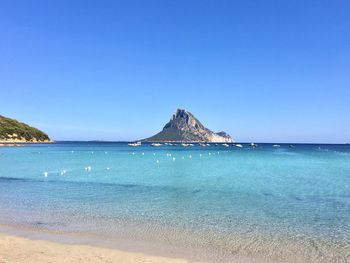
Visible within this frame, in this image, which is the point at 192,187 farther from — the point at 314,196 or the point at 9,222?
the point at 9,222

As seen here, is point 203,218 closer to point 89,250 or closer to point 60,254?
point 89,250

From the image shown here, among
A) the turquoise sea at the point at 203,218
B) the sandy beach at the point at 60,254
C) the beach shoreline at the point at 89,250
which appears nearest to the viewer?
the sandy beach at the point at 60,254

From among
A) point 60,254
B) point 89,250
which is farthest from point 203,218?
point 60,254

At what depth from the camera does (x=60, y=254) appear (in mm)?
12531

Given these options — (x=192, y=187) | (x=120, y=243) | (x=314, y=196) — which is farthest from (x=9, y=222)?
(x=314, y=196)

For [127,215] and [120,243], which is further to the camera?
[127,215]

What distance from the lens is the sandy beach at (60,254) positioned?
1190 centimetres

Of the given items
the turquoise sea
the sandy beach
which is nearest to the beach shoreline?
the sandy beach

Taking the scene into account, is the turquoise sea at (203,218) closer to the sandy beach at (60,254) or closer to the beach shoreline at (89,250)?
the beach shoreline at (89,250)

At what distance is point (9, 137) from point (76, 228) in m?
191

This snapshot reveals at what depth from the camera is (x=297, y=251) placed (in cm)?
1370

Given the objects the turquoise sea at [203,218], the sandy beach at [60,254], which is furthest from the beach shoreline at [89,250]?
the turquoise sea at [203,218]

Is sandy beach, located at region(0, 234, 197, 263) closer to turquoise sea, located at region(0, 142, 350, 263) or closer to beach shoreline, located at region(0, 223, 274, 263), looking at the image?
beach shoreline, located at region(0, 223, 274, 263)

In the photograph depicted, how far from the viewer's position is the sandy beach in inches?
468
